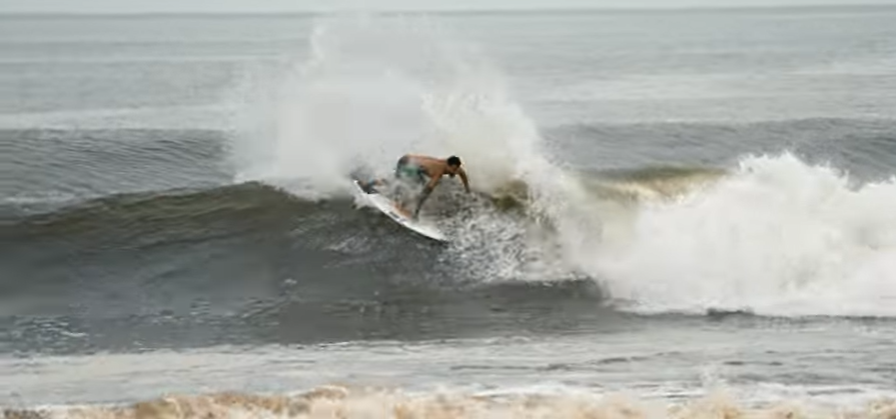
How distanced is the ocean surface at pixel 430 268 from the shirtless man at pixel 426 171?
0.62m

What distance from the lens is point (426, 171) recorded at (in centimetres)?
1591

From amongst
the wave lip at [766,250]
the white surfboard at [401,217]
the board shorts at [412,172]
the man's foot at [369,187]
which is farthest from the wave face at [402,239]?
the board shorts at [412,172]

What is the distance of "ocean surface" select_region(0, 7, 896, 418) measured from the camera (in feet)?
32.9

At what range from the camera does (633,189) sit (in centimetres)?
1958

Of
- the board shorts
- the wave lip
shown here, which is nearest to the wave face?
the wave lip

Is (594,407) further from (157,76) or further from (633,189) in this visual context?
(157,76)

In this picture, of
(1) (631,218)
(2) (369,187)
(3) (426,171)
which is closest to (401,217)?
(3) (426,171)

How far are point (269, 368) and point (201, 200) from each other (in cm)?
898

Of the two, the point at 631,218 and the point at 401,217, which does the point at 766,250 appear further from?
the point at 401,217

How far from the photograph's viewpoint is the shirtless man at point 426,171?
15.6 metres

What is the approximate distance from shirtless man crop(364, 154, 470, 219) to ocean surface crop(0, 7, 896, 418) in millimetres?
621

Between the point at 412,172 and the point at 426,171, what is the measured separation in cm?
31

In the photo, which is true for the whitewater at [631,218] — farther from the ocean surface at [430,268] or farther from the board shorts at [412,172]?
the board shorts at [412,172]

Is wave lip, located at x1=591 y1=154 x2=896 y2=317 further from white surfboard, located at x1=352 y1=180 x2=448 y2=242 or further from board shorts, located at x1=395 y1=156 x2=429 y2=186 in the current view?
board shorts, located at x1=395 y1=156 x2=429 y2=186
